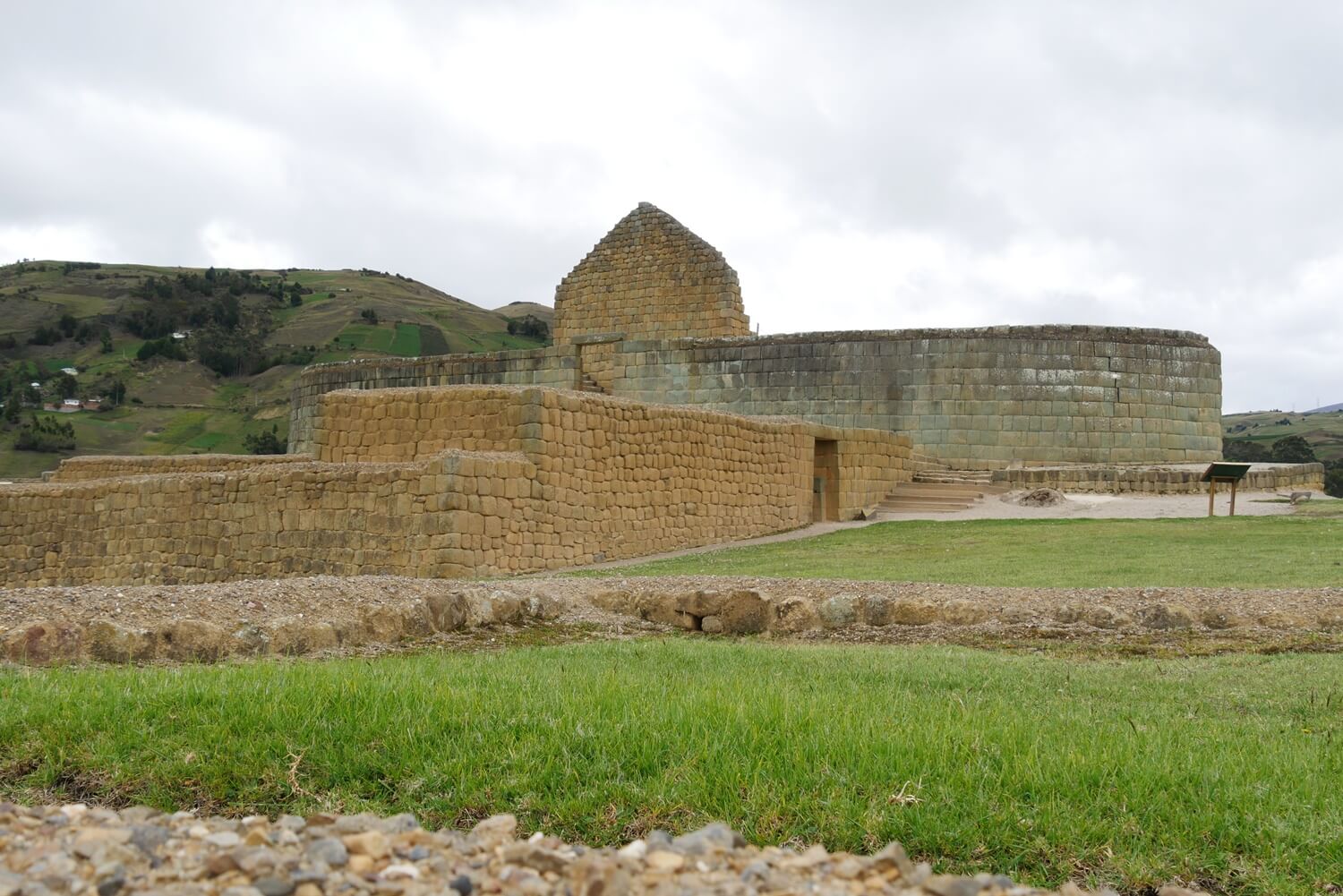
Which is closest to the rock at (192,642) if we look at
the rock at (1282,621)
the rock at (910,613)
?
the rock at (910,613)

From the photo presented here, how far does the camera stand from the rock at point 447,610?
8.78m

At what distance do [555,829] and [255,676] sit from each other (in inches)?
88.3

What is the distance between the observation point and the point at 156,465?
20.8 m

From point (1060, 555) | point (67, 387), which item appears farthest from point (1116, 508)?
point (67, 387)

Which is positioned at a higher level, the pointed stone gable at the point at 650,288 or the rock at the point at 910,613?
the pointed stone gable at the point at 650,288

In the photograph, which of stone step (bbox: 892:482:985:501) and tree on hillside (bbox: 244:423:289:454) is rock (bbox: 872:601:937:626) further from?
tree on hillside (bbox: 244:423:289:454)

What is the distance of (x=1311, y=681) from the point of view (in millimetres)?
6504

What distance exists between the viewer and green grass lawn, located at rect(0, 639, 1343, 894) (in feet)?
12.9

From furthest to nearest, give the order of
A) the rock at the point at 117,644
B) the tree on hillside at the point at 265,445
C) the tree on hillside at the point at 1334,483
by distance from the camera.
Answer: the tree on hillside at the point at 265,445
the tree on hillside at the point at 1334,483
the rock at the point at 117,644

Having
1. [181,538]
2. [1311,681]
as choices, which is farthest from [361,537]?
[1311,681]

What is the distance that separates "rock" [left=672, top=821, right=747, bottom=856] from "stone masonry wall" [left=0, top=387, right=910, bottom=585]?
1029 centimetres

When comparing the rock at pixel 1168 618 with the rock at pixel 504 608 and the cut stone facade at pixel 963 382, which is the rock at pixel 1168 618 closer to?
the rock at pixel 504 608

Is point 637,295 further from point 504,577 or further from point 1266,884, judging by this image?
point 1266,884

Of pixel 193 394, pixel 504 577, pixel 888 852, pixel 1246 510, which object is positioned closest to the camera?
pixel 888 852
